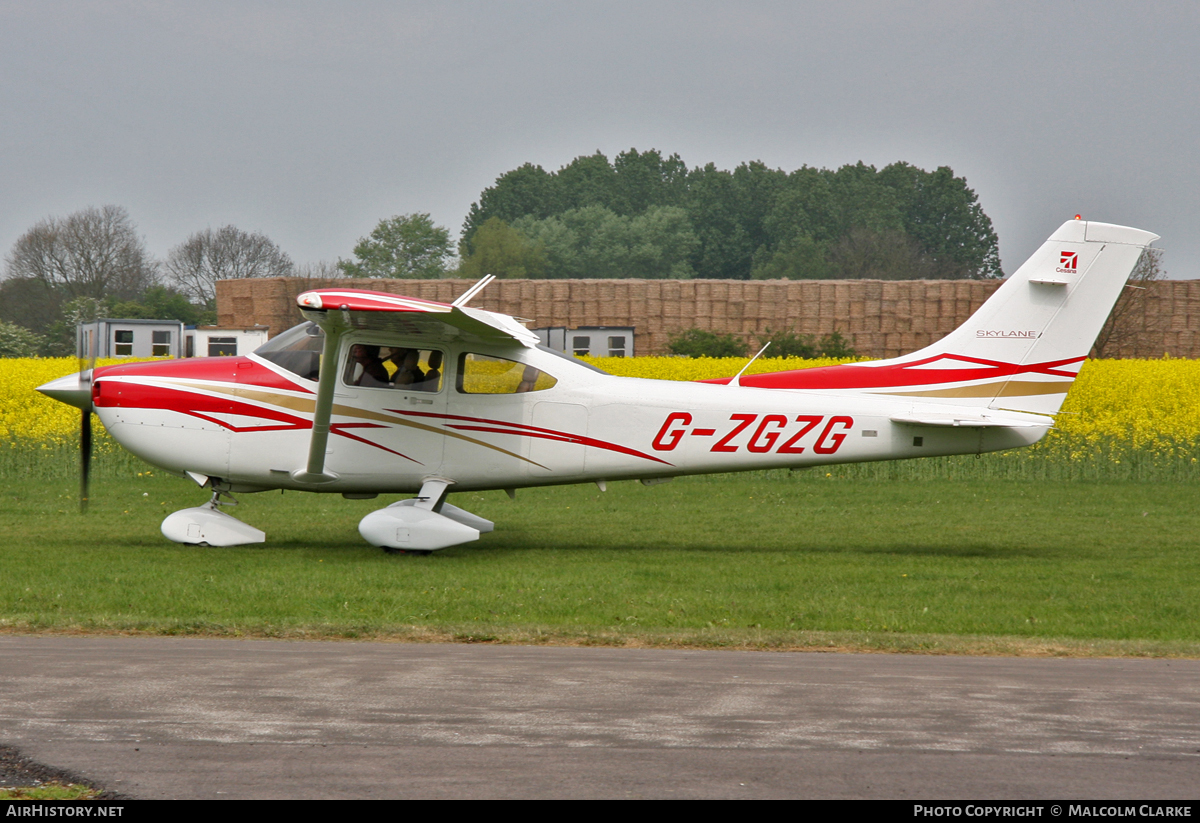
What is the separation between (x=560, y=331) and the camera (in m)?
38.7

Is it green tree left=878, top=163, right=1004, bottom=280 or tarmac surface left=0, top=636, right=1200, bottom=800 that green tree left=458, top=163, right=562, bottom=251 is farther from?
tarmac surface left=0, top=636, right=1200, bottom=800

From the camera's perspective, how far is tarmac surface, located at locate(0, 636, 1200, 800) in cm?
482

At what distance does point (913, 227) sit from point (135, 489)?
3948 inches

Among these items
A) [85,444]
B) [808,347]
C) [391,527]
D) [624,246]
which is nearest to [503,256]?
[624,246]

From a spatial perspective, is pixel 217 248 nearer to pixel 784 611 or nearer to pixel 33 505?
pixel 33 505

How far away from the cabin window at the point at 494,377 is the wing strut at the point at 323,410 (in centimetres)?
137

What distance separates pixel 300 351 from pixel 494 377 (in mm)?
2112

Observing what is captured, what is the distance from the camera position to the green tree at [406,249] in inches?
4146

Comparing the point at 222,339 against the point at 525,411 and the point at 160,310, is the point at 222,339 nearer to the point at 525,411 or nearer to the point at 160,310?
the point at 160,310

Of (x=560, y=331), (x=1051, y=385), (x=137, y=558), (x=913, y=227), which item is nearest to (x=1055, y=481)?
(x=1051, y=385)

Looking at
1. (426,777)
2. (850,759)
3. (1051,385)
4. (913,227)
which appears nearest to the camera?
(426,777)

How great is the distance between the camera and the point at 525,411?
12484mm

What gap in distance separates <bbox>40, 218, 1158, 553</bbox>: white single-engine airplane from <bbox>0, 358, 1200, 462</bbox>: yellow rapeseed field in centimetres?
741

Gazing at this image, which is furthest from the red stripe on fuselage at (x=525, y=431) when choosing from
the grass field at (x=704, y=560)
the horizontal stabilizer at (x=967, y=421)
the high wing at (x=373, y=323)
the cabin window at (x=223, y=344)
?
the cabin window at (x=223, y=344)
